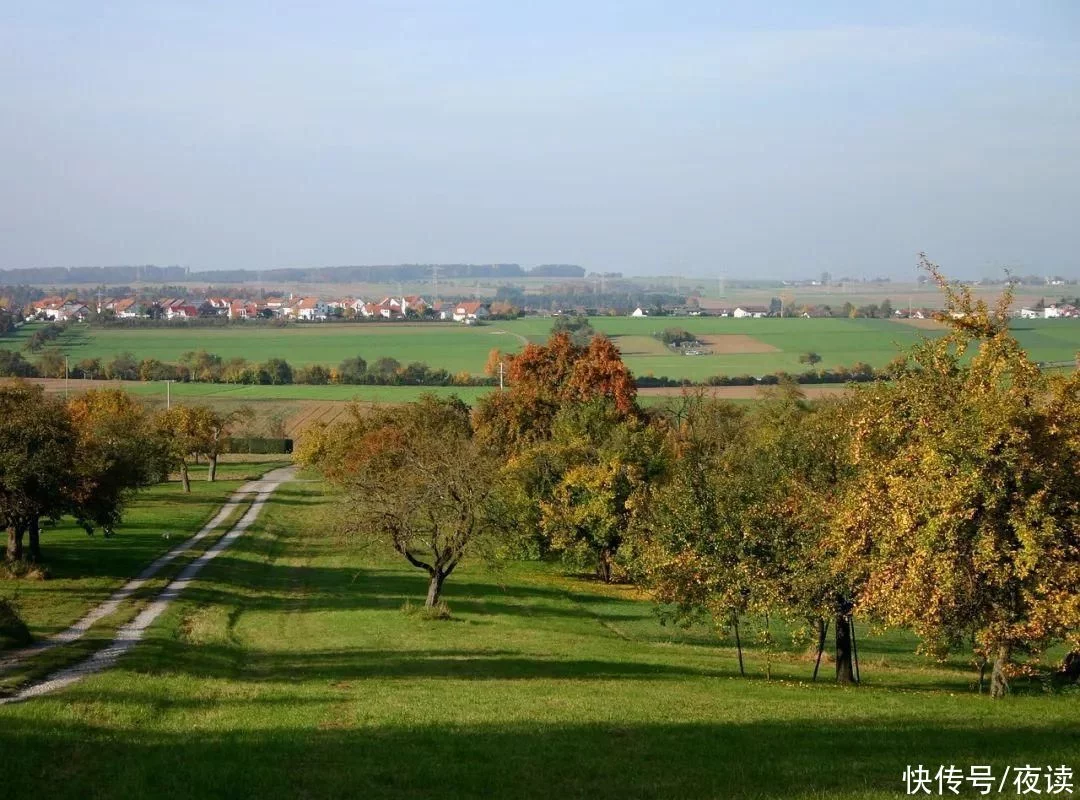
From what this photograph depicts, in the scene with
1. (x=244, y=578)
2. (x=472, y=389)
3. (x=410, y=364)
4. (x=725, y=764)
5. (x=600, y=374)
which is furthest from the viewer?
(x=410, y=364)

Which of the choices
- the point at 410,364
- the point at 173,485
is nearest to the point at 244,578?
the point at 173,485

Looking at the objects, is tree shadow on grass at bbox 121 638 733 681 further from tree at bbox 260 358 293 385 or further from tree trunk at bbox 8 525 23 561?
tree at bbox 260 358 293 385

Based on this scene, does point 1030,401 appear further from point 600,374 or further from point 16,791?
point 600,374

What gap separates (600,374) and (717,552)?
41073 mm

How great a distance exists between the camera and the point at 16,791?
39.5 feet

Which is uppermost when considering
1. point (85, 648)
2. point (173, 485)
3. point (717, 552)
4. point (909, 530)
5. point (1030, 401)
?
point (1030, 401)

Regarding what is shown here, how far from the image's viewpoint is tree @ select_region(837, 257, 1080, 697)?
2028 centimetres

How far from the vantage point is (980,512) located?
68.3 ft

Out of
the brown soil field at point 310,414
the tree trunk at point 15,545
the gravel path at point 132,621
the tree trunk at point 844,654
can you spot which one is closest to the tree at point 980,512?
the tree trunk at point 844,654

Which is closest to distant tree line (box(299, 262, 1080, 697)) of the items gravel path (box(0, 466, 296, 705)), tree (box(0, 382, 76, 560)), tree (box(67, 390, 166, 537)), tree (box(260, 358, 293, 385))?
gravel path (box(0, 466, 296, 705))

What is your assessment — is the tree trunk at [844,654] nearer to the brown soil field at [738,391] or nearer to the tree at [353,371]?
the brown soil field at [738,391]

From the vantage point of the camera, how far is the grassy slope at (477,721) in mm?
12914

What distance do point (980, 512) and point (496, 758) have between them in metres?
11.6

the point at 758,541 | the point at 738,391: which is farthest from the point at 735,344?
the point at 758,541
